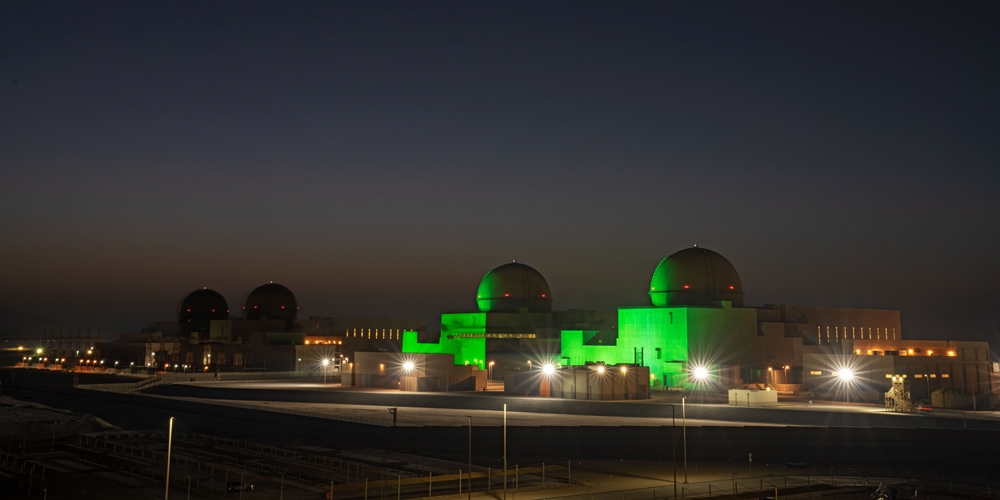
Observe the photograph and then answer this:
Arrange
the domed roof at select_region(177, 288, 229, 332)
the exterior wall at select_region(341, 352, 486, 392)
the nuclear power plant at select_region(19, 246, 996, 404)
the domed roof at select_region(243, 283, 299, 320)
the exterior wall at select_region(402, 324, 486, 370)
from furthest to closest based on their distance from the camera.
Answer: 1. the domed roof at select_region(177, 288, 229, 332)
2. the domed roof at select_region(243, 283, 299, 320)
3. the exterior wall at select_region(402, 324, 486, 370)
4. the exterior wall at select_region(341, 352, 486, 392)
5. the nuclear power plant at select_region(19, 246, 996, 404)

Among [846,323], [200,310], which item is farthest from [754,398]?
[200,310]

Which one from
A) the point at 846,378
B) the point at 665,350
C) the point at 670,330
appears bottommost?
the point at 846,378

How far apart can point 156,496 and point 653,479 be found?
18.8 m

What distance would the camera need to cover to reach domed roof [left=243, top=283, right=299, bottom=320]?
356 ft

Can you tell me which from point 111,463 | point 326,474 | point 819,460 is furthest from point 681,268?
point 111,463

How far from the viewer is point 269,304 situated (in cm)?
10850

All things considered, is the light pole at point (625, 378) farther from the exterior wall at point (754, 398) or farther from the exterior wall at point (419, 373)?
the exterior wall at point (419, 373)

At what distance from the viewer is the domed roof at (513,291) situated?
81062mm

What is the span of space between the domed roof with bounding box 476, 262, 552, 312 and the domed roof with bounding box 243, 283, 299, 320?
36855mm

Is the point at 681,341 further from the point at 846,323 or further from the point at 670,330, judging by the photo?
the point at 846,323

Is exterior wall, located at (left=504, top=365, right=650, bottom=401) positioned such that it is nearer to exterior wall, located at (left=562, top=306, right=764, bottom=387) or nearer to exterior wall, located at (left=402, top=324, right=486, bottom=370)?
exterior wall, located at (left=562, top=306, right=764, bottom=387)

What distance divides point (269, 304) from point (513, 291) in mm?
41934

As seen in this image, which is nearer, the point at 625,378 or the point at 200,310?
the point at 625,378

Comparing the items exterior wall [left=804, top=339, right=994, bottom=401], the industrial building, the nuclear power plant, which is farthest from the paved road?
exterior wall [left=804, top=339, right=994, bottom=401]
